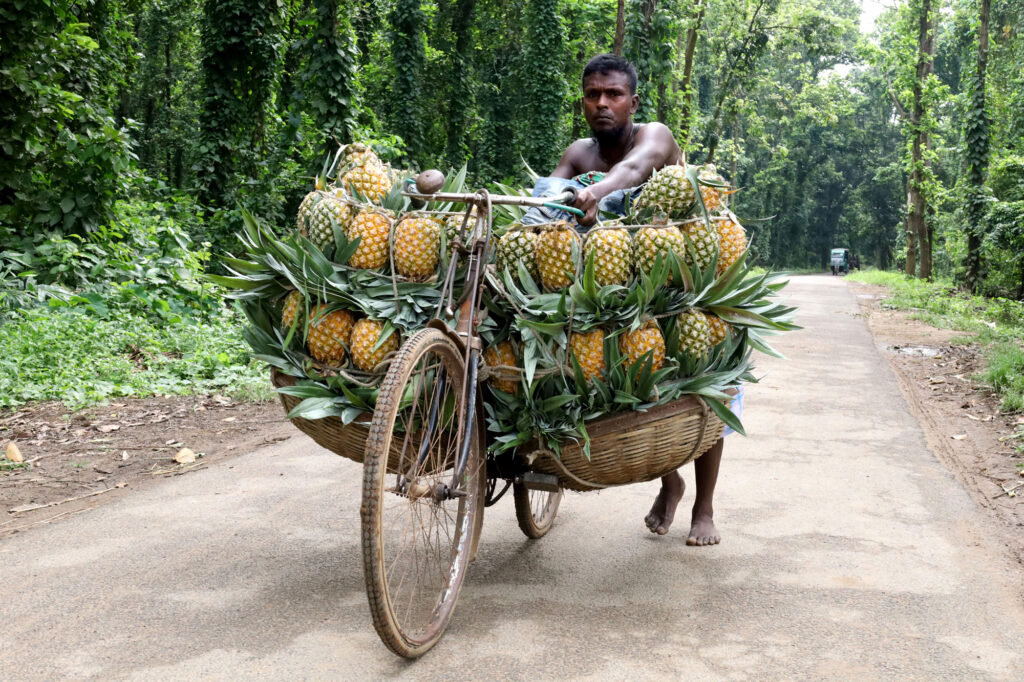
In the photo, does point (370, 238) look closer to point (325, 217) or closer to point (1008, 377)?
point (325, 217)

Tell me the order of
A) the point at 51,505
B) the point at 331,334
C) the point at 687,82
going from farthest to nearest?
the point at 687,82 < the point at 51,505 < the point at 331,334

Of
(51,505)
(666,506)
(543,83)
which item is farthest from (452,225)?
(543,83)

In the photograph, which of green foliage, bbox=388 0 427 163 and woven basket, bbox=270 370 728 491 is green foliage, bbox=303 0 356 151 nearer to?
green foliage, bbox=388 0 427 163

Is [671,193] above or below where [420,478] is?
above

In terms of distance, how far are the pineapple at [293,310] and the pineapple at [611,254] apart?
114 cm

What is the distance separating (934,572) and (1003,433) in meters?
3.80

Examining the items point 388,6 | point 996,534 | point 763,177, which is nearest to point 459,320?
point 996,534

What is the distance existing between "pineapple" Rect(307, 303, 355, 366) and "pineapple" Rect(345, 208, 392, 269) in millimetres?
221

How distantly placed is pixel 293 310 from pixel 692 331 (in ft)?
5.15

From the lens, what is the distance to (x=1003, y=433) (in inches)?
274

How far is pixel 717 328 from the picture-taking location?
11.4 feet

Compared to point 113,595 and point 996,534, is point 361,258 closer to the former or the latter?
→ point 113,595

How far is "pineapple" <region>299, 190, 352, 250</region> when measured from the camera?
345 cm

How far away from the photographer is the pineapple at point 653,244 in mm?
3301
